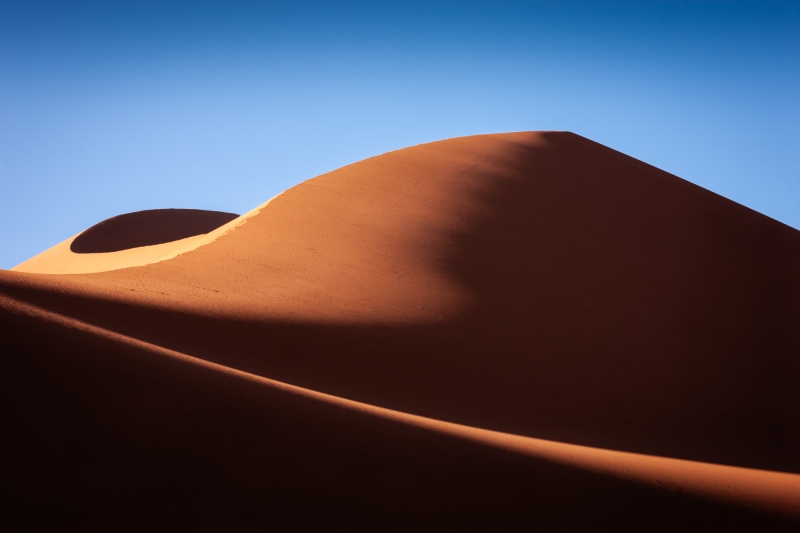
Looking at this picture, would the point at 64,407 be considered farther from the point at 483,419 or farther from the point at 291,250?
the point at 291,250

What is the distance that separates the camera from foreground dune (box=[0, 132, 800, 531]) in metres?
3.81

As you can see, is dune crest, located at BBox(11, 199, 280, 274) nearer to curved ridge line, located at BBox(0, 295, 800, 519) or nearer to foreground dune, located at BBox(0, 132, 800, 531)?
foreground dune, located at BBox(0, 132, 800, 531)

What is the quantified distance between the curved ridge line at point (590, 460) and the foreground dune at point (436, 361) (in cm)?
4

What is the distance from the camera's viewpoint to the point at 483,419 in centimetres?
662

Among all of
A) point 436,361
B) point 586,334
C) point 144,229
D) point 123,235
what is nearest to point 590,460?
point 436,361

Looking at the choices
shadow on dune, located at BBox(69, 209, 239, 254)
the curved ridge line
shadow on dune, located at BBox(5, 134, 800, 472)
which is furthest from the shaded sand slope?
the curved ridge line

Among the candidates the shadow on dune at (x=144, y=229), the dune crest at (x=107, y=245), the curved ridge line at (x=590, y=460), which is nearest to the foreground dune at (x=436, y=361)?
the curved ridge line at (x=590, y=460)

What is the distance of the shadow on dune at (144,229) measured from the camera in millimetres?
23391

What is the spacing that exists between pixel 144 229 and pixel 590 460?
23.0 m

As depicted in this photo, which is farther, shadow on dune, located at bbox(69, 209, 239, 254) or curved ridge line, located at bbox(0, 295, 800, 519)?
shadow on dune, located at bbox(69, 209, 239, 254)

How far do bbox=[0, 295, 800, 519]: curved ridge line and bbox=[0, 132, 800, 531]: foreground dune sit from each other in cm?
4

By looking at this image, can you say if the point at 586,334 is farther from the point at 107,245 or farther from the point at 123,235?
the point at 123,235

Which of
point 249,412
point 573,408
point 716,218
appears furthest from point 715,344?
point 249,412

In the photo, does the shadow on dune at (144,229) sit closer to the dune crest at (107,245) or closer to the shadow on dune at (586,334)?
the dune crest at (107,245)
